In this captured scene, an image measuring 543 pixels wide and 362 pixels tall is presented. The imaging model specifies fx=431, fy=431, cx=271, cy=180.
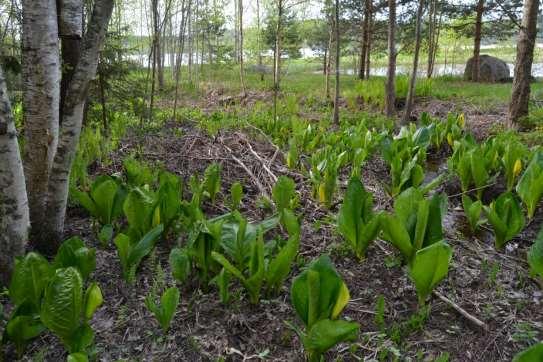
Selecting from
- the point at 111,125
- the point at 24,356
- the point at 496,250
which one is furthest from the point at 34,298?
the point at 111,125

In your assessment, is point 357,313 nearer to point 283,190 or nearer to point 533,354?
point 533,354

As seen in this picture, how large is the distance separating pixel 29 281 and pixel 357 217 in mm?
1806

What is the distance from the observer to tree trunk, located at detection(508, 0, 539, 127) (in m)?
6.25

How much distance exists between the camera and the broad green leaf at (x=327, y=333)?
5.47ft

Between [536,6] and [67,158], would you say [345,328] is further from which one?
[536,6]

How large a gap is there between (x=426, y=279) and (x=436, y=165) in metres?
4.03

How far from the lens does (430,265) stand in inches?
82.3

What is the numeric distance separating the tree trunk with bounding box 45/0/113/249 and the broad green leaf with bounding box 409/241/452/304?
2.01 metres

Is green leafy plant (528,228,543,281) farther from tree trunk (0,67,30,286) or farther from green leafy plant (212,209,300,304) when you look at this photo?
tree trunk (0,67,30,286)

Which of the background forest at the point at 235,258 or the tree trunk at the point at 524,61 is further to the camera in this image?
the tree trunk at the point at 524,61

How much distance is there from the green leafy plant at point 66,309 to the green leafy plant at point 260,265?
0.65 meters

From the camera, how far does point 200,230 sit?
2348 mm

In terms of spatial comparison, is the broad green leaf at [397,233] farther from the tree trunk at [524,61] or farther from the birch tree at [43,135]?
the tree trunk at [524,61]

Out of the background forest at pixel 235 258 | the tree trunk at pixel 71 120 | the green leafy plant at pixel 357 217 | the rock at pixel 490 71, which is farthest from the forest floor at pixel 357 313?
the rock at pixel 490 71
